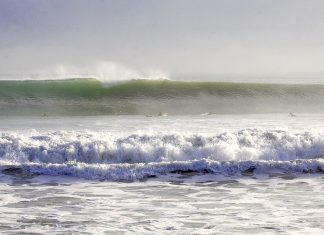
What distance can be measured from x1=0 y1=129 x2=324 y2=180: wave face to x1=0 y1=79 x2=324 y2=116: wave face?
10.0 metres

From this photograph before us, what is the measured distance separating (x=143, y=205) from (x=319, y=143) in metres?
5.70

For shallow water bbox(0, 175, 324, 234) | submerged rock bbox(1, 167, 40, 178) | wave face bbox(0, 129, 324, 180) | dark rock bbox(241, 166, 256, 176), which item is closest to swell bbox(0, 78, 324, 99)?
wave face bbox(0, 129, 324, 180)

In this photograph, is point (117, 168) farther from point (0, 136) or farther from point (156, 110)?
point (156, 110)

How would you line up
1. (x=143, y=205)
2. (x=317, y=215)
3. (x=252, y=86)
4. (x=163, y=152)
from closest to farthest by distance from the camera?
(x=317, y=215)
(x=143, y=205)
(x=163, y=152)
(x=252, y=86)

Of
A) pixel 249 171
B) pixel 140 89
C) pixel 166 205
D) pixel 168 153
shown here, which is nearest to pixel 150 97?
pixel 140 89

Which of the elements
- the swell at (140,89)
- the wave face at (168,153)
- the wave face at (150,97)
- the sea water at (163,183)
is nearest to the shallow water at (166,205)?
the sea water at (163,183)

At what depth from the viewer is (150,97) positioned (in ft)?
84.2

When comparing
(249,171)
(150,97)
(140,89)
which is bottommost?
(249,171)

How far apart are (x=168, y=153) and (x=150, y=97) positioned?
1393 cm

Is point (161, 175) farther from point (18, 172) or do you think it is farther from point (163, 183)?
point (18, 172)

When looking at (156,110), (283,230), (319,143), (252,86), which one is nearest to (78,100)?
(156,110)

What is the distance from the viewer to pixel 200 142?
12.2 meters

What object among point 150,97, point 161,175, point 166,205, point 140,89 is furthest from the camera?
point 140,89

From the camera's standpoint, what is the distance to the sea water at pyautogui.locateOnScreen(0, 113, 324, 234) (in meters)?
6.98
